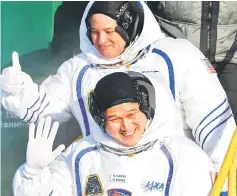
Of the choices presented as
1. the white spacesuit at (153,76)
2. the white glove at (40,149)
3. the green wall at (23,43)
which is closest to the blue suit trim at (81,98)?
the white spacesuit at (153,76)

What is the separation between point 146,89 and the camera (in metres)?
2.51

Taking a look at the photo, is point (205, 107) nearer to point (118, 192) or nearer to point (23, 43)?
point (118, 192)

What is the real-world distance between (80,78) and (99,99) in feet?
1.36

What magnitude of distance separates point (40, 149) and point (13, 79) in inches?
13.4

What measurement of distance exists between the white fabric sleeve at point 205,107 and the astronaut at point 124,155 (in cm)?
16

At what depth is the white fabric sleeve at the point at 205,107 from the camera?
274 cm

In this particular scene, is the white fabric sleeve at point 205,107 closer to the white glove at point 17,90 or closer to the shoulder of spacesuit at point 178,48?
the shoulder of spacesuit at point 178,48

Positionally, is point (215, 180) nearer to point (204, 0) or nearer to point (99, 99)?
point (99, 99)

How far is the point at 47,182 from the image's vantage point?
253cm

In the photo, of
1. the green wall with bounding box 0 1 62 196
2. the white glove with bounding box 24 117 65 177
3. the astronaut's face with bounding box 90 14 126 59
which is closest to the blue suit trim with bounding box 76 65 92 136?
the astronaut's face with bounding box 90 14 126 59

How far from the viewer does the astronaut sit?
2.46m

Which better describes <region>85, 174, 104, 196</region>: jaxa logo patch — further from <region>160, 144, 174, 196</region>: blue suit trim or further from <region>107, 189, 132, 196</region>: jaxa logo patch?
<region>160, 144, 174, 196</region>: blue suit trim

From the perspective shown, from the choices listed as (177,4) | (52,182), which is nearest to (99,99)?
(52,182)

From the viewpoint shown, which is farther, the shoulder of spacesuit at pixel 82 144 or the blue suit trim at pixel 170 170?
the shoulder of spacesuit at pixel 82 144
